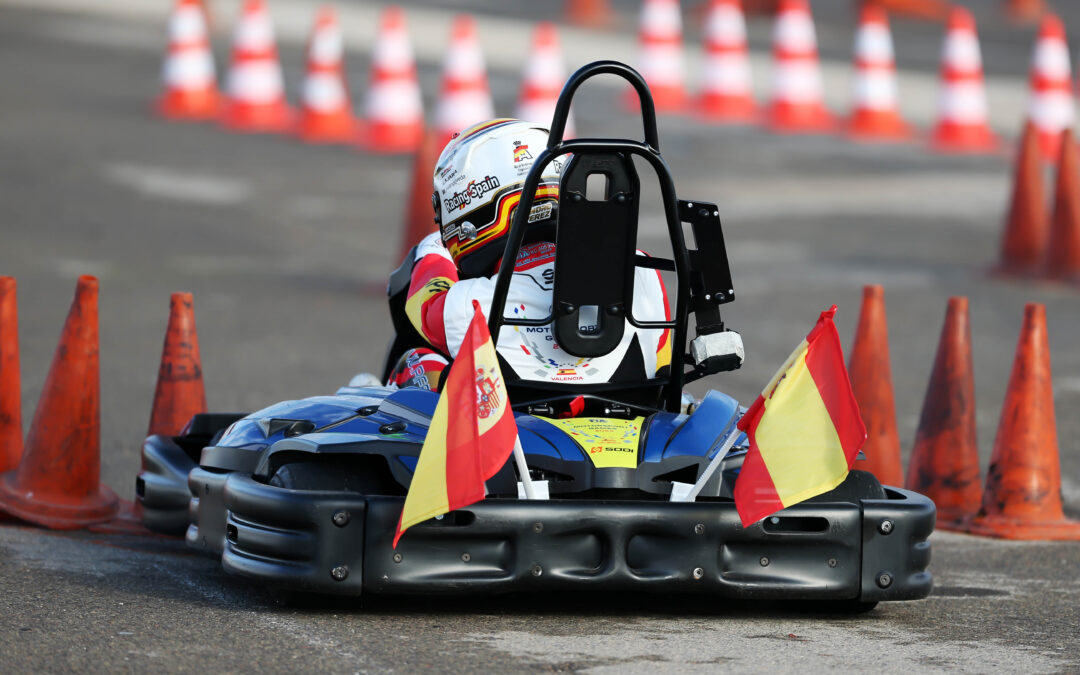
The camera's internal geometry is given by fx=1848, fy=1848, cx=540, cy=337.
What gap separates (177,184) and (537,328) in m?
8.40

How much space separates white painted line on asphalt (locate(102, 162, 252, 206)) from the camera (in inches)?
500

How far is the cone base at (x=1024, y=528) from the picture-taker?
625 centimetres

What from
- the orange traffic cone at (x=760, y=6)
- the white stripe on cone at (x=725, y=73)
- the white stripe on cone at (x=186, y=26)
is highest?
the orange traffic cone at (x=760, y=6)

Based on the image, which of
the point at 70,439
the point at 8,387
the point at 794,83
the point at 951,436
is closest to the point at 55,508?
the point at 70,439

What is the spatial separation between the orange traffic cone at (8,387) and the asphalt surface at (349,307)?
52cm

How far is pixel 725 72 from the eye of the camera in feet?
54.4

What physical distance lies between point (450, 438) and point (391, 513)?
0.26m

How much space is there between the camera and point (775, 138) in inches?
620

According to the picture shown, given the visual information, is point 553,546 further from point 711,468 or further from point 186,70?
point 186,70

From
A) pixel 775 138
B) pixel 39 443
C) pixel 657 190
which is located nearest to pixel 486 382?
pixel 39 443

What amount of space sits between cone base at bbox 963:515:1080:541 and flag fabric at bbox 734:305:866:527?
1.79 meters

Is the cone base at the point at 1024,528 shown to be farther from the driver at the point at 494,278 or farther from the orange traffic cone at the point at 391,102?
the orange traffic cone at the point at 391,102

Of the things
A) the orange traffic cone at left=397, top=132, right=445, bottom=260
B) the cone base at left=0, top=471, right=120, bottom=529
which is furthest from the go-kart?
the orange traffic cone at left=397, top=132, right=445, bottom=260

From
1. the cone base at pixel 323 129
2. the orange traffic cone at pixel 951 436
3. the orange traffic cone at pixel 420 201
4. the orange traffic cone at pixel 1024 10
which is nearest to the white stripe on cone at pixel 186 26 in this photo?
the cone base at pixel 323 129
